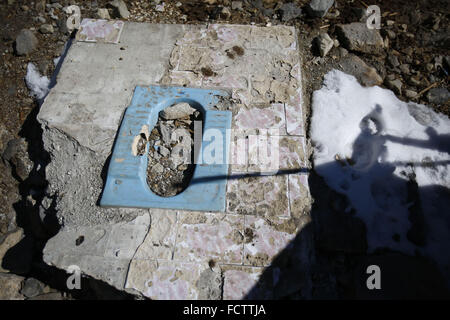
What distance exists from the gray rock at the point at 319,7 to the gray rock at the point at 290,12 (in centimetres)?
14

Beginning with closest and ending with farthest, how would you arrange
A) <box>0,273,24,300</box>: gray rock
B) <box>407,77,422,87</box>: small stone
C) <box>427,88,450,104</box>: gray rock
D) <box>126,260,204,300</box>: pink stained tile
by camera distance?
<box>126,260,204,300</box>: pink stained tile
<box>0,273,24,300</box>: gray rock
<box>427,88,450,104</box>: gray rock
<box>407,77,422,87</box>: small stone

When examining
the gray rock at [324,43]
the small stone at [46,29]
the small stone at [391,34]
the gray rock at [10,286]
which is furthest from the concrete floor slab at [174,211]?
the small stone at [391,34]

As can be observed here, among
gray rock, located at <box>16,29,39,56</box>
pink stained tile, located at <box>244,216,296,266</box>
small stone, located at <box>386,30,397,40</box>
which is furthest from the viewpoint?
gray rock, located at <box>16,29,39,56</box>

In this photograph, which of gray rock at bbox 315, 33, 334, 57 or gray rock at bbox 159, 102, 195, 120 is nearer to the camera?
gray rock at bbox 159, 102, 195, 120

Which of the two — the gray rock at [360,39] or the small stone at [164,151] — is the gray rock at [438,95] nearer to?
the gray rock at [360,39]

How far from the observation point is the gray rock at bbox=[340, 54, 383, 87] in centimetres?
316

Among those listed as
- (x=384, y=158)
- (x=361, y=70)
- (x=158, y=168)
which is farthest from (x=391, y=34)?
(x=158, y=168)

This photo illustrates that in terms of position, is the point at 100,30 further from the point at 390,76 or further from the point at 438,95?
the point at 438,95

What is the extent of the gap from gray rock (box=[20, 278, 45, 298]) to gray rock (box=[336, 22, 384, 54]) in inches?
155

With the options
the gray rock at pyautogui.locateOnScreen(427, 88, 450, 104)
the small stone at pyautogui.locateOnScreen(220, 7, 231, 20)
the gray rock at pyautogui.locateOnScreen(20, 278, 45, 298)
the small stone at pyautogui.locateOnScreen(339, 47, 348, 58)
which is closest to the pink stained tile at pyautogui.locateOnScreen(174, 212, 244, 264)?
the gray rock at pyautogui.locateOnScreen(20, 278, 45, 298)

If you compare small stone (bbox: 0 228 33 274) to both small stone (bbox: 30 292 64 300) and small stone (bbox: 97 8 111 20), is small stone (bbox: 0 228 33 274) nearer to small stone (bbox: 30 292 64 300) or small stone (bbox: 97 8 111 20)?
small stone (bbox: 30 292 64 300)

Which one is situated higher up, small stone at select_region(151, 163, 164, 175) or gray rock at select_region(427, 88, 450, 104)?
gray rock at select_region(427, 88, 450, 104)

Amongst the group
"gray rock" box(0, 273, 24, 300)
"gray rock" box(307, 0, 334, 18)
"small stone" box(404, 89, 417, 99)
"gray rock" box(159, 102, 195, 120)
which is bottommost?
"gray rock" box(0, 273, 24, 300)
